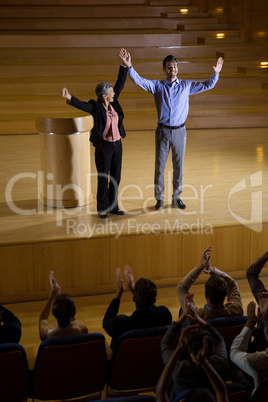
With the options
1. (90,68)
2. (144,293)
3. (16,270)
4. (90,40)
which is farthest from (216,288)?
(90,40)

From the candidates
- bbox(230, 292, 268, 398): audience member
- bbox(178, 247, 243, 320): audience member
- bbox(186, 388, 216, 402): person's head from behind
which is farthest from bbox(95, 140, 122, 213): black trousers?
bbox(186, 388, 216, 402): person's head from behind

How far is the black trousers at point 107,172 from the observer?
337 cm

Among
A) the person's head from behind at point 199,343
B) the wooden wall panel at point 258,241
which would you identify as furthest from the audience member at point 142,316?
the wooden wall panel at point 258,241

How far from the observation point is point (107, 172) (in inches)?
135

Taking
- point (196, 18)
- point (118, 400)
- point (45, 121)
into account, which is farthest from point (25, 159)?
point (196, 18)

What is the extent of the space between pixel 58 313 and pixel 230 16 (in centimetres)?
656

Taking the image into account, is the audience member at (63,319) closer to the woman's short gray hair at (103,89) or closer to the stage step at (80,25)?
the woman's short gray hair at (103,89)

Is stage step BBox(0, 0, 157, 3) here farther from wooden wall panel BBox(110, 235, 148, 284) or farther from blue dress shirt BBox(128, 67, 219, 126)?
wooden wall panel BBox(110, 235, 148, 284)

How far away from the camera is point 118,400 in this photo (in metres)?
1.55

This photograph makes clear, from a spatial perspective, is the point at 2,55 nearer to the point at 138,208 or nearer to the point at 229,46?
the point at 229,46

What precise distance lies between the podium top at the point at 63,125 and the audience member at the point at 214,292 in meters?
1.56

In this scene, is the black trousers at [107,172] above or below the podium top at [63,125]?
below

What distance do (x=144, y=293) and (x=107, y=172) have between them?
145 centimetres

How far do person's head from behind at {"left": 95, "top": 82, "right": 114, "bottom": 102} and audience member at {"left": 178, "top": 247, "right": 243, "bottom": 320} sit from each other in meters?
1.36
